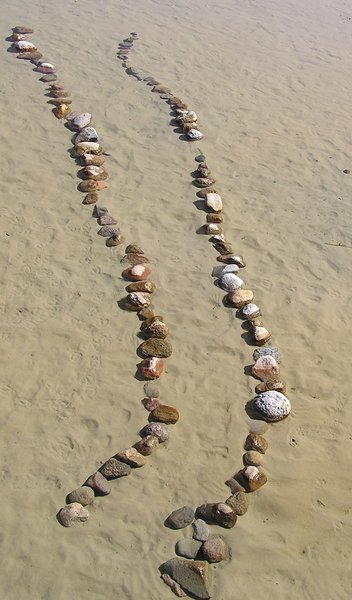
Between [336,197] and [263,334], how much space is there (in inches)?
105

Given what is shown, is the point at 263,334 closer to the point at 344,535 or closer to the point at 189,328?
the point at 189,328

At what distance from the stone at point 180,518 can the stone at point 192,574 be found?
23 cm

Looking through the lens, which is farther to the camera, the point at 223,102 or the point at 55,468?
the point at 223,102

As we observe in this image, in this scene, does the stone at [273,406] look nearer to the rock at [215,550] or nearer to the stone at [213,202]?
the rock at [215,550]

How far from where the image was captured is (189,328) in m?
5.59

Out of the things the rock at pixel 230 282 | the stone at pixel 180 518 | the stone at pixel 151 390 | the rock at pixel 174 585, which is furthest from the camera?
the rock at pixel 230 282

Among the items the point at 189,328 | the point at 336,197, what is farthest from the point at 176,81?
the point at 189,328

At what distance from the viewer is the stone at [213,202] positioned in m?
7.02

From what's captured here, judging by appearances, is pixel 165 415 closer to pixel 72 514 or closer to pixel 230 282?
pixel 72 514

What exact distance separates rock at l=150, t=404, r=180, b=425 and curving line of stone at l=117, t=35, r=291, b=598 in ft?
1.68

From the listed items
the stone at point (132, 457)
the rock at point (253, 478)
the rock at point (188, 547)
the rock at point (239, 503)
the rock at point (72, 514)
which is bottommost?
the rock at point (72, 514)

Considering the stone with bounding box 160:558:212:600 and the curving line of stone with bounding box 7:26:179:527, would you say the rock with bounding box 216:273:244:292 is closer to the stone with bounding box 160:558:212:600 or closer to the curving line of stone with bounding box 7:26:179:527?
the curving line of stone with bounding box 7:26:179:527

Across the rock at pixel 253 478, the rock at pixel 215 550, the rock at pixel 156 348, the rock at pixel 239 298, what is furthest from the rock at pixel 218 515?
the rock at pixel 239 298

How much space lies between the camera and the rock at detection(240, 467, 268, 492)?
4.38 meters
